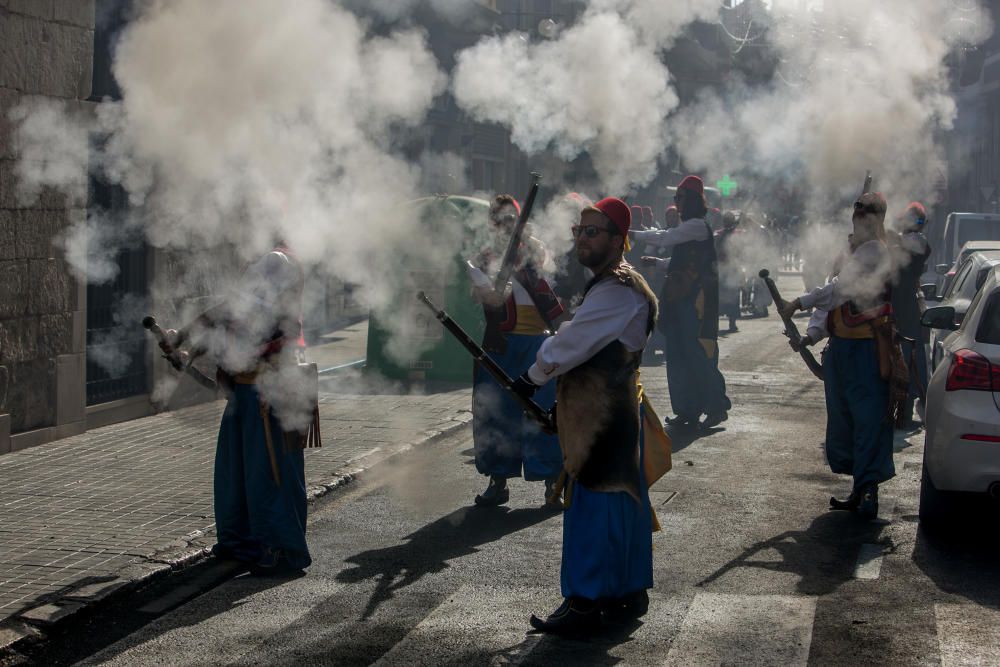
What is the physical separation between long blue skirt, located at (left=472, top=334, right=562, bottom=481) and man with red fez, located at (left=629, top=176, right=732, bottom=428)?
3369 millimetres

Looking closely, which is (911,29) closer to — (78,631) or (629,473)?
(629,473)

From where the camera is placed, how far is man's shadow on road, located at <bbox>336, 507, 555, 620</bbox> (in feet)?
22.1

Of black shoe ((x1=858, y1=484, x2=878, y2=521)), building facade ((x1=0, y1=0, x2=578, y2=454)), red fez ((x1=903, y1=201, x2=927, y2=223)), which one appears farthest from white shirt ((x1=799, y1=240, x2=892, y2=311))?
building facade ((x1=0, y1=0, x2=578, y2=454))

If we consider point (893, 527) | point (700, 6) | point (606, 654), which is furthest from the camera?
point (700, 6)

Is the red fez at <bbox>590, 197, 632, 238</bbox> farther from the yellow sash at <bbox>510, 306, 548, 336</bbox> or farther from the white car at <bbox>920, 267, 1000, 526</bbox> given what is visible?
the yellow sash at <bbox>510, 306, 548, 336</bbox>

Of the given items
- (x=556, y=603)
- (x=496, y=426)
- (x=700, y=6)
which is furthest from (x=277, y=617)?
(x=700, y=6)

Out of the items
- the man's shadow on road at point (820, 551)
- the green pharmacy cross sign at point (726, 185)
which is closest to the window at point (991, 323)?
the man's shadow on road at point (820, 551)

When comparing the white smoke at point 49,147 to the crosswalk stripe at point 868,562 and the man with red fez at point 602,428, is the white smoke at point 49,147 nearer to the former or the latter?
the man with red fez at point 602,428

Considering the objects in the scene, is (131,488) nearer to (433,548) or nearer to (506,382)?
(433,548)

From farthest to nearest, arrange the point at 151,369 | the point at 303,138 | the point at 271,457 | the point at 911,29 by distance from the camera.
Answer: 1. the point at 911,29
2. the point at 151,369
3. the point at 303,138
4. the point at 271,457

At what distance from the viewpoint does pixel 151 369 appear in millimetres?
12414

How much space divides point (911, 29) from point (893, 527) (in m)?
8.12

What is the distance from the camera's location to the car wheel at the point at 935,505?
7531mm

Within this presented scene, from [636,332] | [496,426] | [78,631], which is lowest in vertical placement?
[78,631]
